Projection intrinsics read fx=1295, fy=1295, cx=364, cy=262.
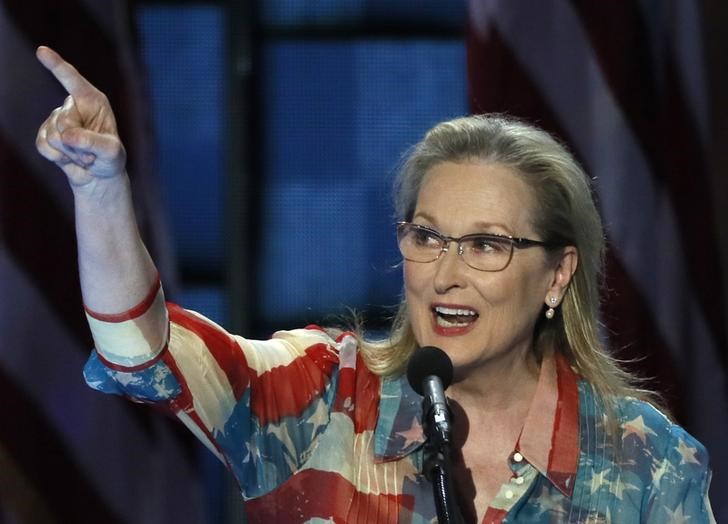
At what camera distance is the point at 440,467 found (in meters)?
1.55

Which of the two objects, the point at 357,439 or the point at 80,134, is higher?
the point at 80,134

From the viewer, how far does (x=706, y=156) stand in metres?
3.20

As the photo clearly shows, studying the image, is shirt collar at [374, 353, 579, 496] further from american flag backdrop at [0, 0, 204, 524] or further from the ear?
american flag backdrop at [0, 0, 204, 524]

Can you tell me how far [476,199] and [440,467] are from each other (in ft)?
2.17

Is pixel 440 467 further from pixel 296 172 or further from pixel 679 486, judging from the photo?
pixel 296 172

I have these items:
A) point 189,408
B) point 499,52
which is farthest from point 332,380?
point 499,52

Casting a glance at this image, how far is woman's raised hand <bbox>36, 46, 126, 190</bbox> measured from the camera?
151 centimetres

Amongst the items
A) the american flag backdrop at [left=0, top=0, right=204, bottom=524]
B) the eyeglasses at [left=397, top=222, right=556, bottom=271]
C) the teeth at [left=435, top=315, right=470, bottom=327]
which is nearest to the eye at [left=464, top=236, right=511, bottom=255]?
the eyeglasses at [left=397, top=222, right=556, bottom=271]

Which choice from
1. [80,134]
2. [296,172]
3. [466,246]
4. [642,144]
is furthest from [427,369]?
[296,172]

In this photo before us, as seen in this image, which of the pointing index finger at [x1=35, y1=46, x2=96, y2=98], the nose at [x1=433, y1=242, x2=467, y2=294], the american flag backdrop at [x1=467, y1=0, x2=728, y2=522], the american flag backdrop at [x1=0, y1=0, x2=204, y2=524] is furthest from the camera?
the american flag backdrop at [x1=467, y1=0, x2=728, y2=522]

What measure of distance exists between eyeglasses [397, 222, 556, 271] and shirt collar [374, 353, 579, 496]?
22 centimetres

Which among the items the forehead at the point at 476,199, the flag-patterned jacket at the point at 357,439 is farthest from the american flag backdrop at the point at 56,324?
the forehead at the point at 476,199

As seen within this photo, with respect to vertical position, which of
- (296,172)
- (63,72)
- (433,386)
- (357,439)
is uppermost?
(63,72)

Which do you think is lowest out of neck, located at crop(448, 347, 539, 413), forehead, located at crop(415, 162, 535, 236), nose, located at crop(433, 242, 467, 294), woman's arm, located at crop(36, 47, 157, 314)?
neck, located at crop(448, 347, 539, 413)
